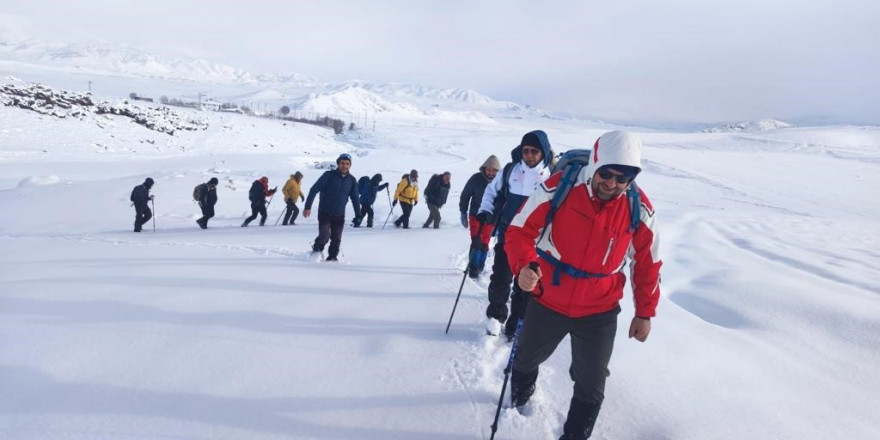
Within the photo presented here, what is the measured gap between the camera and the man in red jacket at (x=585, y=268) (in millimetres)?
2500

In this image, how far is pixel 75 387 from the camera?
3006mm

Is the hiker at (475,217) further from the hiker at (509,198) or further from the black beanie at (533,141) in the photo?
the black beanie at (533,141)

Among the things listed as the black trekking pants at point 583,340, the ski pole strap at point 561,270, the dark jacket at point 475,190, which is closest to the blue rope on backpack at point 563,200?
the ski pole strap at point 561,270

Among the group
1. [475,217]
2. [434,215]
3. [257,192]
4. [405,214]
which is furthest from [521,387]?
[257,192]

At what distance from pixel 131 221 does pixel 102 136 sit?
3079 cm

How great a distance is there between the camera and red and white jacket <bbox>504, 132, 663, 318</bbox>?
8.21 ft

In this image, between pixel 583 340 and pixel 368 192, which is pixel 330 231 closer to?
pixel 583 340

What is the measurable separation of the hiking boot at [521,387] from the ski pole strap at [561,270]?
2.53 ft

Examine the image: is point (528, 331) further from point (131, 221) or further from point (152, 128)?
point (152, 128)

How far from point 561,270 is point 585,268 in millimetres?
137

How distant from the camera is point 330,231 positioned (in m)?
7.00

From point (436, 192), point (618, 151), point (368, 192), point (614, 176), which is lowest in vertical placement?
point (368, 192)

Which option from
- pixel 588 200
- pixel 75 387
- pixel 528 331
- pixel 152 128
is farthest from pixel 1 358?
pixel 152 128

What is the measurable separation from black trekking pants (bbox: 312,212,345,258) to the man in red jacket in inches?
185
